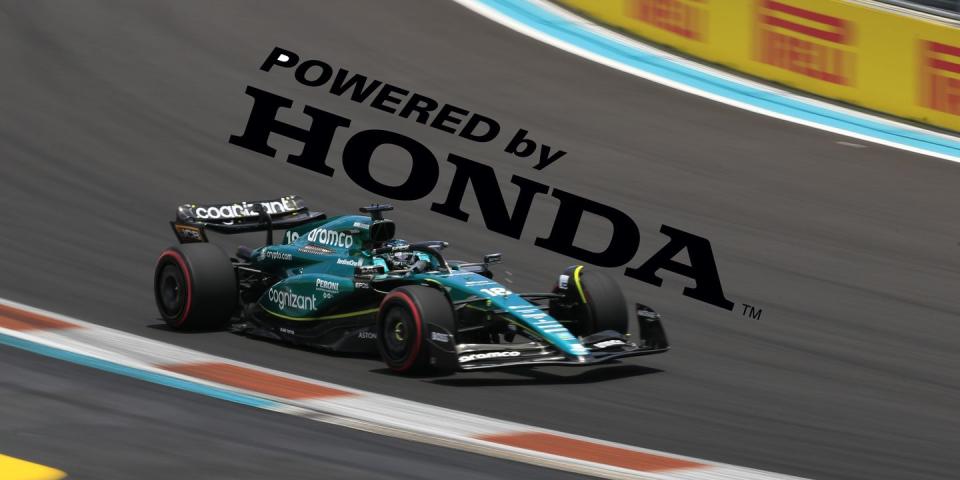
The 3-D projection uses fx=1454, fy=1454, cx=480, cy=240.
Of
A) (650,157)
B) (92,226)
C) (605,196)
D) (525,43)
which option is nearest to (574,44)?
(525,43)

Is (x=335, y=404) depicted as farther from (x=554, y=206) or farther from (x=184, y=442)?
(x=554, y=206)

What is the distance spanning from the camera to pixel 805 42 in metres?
17.2

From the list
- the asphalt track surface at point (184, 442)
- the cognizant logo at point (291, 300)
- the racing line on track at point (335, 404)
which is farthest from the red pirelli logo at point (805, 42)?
the asphalt track surface at point (184, 442)

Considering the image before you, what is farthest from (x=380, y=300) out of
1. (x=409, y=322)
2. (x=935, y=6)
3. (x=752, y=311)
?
(x=935, y=6)

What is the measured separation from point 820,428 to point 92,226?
708 cm

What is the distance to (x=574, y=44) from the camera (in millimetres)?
19188

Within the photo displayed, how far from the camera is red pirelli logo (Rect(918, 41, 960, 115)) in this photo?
16016 mm

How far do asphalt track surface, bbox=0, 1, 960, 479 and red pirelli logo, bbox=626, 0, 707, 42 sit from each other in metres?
1.36

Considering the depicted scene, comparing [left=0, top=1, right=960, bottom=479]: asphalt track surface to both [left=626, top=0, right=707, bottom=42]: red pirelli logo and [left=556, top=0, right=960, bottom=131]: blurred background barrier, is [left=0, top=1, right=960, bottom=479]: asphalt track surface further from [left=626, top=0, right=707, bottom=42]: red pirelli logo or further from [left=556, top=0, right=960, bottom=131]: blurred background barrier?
[left=626, top=0, right=707, bottom=42]: red pirelli logo

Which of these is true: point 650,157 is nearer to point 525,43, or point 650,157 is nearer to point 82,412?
point 525,43

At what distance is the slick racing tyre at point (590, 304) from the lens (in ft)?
30.9

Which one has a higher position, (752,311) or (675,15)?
(675,15)

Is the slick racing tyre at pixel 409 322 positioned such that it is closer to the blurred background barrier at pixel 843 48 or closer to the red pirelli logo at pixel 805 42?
the blurred background barrier at pixel 843 48

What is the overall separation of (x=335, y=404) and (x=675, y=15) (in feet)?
38.9
